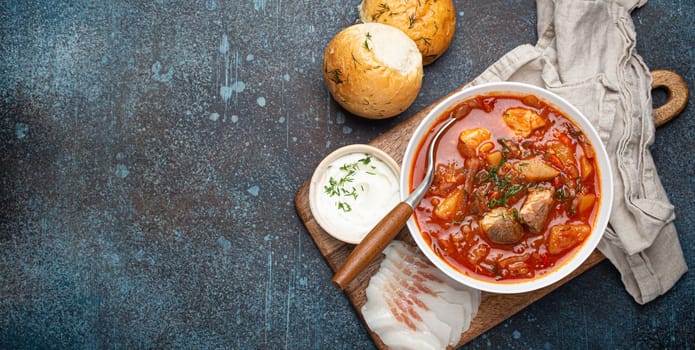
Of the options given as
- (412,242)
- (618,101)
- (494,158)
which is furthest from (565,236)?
(618,101)

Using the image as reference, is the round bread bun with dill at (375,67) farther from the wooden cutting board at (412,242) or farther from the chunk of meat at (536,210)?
the chunk of meat at (536,210)

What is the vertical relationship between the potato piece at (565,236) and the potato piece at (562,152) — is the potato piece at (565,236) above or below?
below

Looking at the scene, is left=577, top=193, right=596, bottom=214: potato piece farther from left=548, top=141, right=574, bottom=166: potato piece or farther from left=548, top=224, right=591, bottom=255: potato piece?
left=548, top=141, right=574, bottom=166: potato piece

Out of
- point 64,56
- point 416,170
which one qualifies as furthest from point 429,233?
point 64,56

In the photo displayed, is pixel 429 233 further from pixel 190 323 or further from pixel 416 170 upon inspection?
pixel 190 323

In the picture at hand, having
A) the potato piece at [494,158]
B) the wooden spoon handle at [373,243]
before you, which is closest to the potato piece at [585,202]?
the potato piece at [494,158]

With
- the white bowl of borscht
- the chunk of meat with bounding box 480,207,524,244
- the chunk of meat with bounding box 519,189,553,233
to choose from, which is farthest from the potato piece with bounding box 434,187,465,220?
the chunk of meat with bounding box 519,189,553,233

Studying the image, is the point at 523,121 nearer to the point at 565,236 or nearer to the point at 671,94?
the point at 565,236
